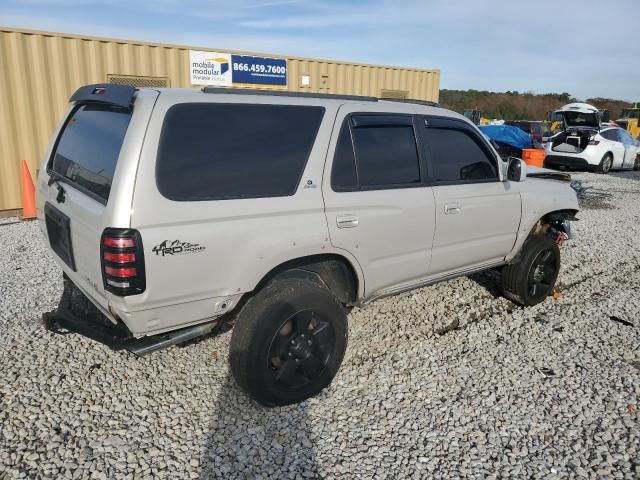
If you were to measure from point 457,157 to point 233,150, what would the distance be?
1989 millimetres

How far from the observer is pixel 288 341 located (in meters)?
2.96

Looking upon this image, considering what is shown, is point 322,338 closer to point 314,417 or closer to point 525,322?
point 314,417

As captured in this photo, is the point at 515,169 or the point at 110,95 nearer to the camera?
the point at 110,95

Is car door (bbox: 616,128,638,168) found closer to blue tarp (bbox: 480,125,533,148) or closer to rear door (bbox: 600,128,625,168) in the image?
rear door (bbox: 600,128,625,168)

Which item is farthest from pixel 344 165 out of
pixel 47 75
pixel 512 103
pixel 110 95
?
pixel 512 103

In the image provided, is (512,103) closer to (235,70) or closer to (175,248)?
(235,70)

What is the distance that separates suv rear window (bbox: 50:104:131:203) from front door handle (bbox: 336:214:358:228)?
1.33 metres

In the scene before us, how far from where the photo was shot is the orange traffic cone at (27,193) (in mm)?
7396

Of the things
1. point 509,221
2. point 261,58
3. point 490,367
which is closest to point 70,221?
point 490,367

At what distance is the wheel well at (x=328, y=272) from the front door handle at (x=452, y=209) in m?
0.93

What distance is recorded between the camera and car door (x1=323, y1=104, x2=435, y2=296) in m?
3.05

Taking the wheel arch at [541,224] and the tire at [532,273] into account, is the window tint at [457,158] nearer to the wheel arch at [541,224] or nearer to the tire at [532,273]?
the wheel arch at [541,224]

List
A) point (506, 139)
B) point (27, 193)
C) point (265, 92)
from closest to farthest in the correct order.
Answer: point (265, 92)
point (27, 193)
point (506, 139)

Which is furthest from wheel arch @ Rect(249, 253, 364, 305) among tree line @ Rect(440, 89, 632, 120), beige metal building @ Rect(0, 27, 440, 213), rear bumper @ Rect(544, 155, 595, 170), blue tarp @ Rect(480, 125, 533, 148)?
tree line @ Rect(440, 89, 632, 120)
